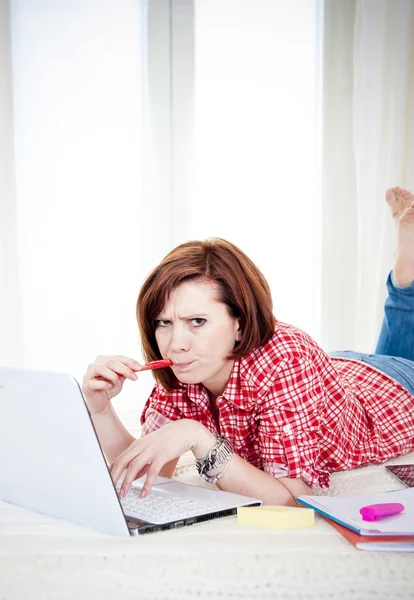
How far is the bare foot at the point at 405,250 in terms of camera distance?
2201 millimetres

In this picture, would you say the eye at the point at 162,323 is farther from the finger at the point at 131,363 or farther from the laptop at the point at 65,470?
the laptop at the point at 65,470

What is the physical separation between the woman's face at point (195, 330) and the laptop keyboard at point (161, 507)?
0.86 ft

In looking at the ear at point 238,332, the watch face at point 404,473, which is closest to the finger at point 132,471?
the ear at point 238,332

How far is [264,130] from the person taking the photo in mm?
3551

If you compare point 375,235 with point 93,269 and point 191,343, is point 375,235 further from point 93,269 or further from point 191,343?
point 191,343

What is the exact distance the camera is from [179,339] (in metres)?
1.26

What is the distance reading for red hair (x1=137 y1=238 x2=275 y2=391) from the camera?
1.29 m

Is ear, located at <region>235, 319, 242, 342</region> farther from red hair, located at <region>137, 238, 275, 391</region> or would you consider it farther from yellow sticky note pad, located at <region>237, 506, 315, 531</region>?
yellow sticky note pad, located at <region>237, 506, 315, 531</region>

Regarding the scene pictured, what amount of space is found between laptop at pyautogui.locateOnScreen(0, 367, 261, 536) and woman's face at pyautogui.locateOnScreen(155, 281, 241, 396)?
0.27m

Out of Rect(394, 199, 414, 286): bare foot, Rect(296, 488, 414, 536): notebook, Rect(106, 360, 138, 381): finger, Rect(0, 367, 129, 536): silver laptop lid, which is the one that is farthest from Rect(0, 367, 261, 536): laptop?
Rect(394, 199, 414, 286): bare foot

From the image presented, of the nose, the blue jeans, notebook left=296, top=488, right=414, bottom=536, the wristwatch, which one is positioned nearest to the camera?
notebook left=296, top=488, right=414, bottom=536

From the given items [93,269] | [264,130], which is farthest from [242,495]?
[264,130]

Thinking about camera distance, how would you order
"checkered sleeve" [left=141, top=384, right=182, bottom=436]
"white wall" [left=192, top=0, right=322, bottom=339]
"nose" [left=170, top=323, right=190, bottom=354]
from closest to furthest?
"nose" [left=170, top=323, right=190, bottom=354] < "checkered sleeve" [left=141, top=384, right=182, bottom=436] < "white wall" [left=192, top=0, right=322, bottom=339]

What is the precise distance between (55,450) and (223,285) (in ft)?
1.70
